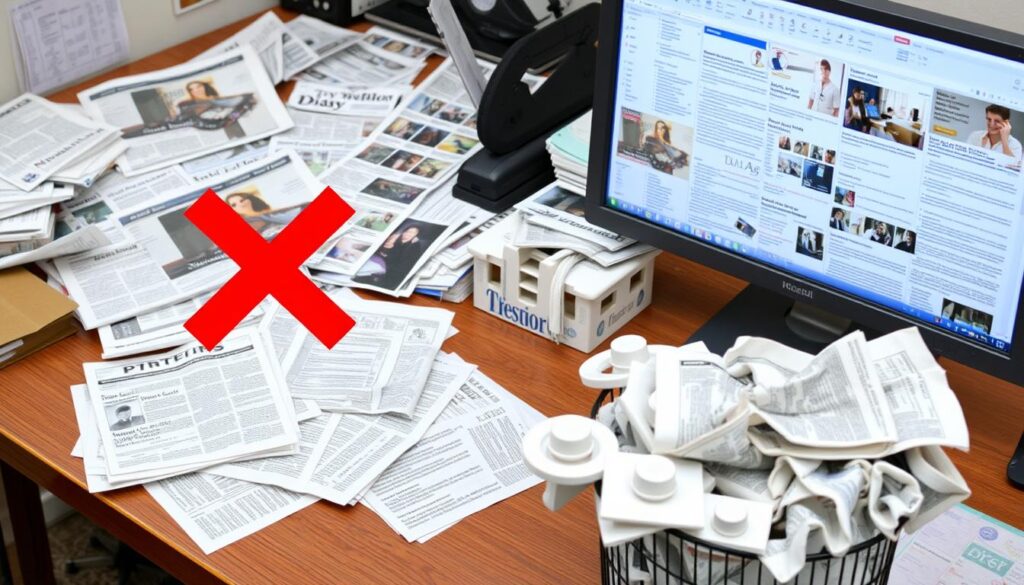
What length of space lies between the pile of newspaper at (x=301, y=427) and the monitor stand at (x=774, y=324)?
249 millimetres

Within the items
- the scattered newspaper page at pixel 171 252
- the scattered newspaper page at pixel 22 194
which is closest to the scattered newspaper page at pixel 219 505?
the scattered newspaper page at pixel 171 252

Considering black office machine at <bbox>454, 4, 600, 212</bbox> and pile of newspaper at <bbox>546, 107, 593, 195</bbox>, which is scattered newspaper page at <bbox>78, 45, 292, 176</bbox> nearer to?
black office machine at <bbox>454, 4, 600, 212</bbox>

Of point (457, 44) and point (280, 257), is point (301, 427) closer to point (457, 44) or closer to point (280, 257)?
point (280, 257)

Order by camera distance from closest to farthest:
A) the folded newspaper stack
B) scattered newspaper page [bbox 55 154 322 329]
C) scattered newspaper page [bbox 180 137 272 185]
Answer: the folded newspaper stack, scattered newspaper page [bbox 55 154 322 329], scattered newspaper page [bbox 180 137 272 185]

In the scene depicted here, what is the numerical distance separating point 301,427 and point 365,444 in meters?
0.08

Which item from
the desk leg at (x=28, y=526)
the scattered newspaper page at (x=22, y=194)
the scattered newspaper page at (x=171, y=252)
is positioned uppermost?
the scattered newspaper page at (x=22, y=194)

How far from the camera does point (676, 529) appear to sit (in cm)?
83

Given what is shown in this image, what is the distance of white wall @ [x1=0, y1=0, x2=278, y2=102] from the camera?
5.94 feet

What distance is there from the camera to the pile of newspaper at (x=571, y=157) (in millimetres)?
1445

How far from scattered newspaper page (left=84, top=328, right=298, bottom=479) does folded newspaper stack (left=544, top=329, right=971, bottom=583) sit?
0.46m

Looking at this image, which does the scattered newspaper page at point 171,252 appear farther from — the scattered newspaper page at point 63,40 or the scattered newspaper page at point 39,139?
the scattered newspaper page at point 63,40

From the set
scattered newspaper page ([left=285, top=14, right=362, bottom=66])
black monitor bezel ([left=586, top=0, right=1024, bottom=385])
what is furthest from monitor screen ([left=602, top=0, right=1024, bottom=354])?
scattered newspaper page ([left=285, top=14, right=362, bottom=66])

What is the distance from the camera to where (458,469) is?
1.20 meters

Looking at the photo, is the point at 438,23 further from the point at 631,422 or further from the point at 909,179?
the point at 631,422
